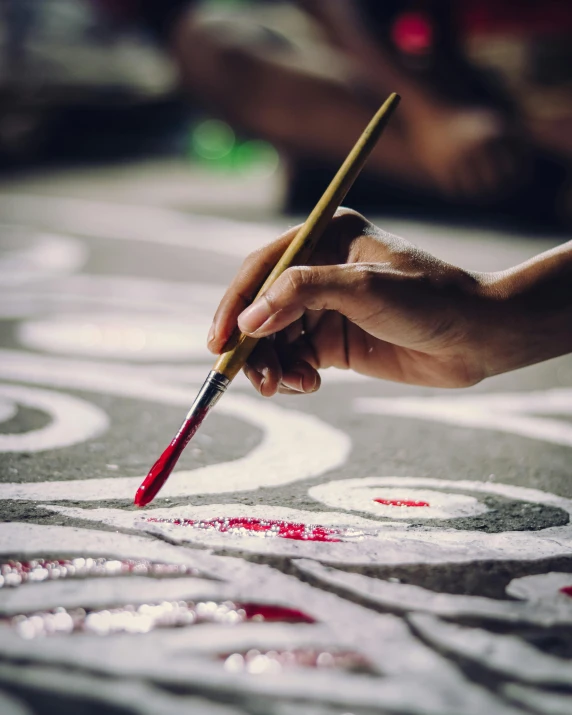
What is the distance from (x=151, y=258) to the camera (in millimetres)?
2562

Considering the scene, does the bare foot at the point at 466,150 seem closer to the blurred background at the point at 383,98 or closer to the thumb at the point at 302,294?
the blurred background at the point at 383,98

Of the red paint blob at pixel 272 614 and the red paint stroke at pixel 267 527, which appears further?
the red paint stroke at pixel 267 527

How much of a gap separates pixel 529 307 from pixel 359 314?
19 centimetres

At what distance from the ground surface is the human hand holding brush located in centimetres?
14

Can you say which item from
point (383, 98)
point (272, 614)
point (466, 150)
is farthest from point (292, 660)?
point (383, 98)

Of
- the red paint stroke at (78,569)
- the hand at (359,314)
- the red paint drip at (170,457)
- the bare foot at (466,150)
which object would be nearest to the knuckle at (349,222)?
the hand at (359,314)

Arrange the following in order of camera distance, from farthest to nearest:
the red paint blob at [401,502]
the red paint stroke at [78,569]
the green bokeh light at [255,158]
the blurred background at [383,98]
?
1. the green bokeh light at [255,158]
2. the blurred background at [383,98]
3. the red paint blob at [401,502]
4. the red paint stroke at [78,569]

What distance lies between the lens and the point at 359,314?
0.88 m

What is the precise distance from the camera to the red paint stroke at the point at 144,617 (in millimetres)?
701

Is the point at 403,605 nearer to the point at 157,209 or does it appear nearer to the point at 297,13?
the point at 157,209

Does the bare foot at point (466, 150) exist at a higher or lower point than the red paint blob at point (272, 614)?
higher

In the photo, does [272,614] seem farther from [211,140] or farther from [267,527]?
[211,140]

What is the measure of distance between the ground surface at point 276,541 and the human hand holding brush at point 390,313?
5.3 inches

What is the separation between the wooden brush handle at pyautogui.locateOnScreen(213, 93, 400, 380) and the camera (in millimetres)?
915
